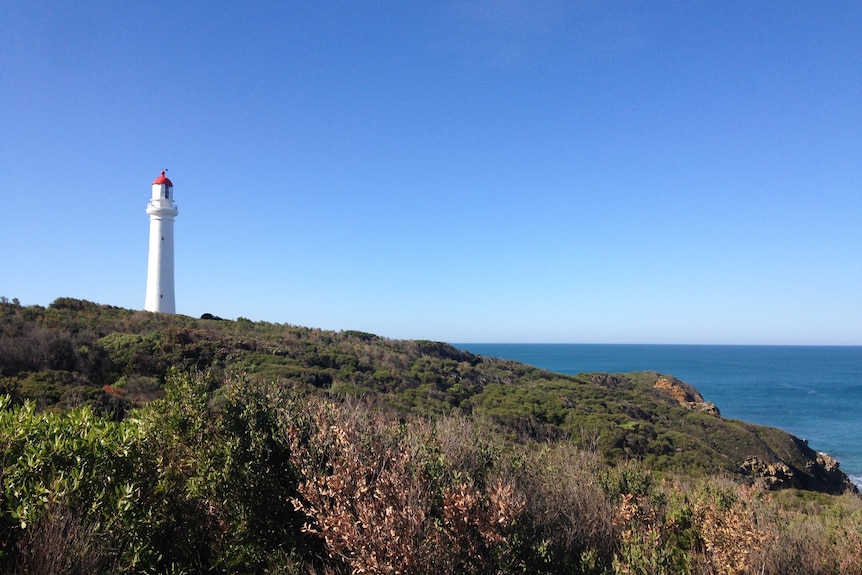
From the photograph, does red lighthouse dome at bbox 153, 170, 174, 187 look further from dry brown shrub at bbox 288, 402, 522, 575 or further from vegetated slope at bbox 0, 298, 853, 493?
dry brown shrub at bbox 288, 402, 522, 575

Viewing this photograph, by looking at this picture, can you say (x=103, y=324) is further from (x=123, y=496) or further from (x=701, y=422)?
(x=701, y=422)

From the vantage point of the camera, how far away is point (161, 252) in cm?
3247

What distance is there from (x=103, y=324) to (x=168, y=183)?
513 inches

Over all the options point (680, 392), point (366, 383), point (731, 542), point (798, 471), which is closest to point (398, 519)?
point (731, 542)

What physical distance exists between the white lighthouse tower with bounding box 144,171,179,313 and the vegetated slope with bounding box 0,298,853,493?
324cm

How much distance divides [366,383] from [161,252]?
61.6 feet

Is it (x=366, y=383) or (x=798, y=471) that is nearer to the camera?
(x=366, y=383)

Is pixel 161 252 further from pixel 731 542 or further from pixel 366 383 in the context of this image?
pixel 731 542

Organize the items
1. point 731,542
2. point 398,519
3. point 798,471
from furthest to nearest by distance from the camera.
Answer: point 798,471, point 731,542, point 398,519

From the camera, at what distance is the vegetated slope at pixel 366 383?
15793 mm

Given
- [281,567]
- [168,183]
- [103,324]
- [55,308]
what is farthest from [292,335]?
[281,567]

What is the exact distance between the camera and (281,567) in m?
4.82

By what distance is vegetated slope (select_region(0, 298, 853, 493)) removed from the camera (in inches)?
622

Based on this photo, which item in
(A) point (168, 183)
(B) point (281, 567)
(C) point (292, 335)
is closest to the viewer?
(B) point (281, 567)
